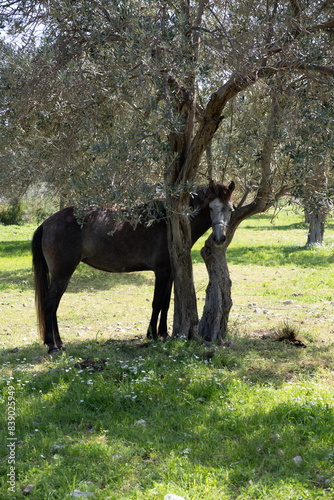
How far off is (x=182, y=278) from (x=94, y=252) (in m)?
1.70

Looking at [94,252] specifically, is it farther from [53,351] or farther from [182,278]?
[53,351]

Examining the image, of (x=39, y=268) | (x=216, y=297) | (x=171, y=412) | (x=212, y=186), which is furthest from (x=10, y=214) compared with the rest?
(x=171, y=412)

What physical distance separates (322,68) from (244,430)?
4.77 m

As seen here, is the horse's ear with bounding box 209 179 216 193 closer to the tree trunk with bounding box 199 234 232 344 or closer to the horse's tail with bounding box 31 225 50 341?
the tree trunk with bounding box 199 234 232 344

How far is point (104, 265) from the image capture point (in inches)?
324

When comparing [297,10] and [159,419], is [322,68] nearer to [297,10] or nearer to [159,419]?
[297,10]

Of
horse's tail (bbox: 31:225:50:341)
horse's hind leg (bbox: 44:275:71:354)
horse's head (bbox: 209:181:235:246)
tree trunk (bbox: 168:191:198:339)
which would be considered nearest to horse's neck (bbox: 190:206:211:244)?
tree trunk (bbox: 168:191:198:339)

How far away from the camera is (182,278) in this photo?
297 inches

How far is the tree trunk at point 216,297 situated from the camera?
25.1 ft

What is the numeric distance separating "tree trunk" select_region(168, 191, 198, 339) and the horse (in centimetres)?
45

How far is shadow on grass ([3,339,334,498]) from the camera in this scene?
12.5ft

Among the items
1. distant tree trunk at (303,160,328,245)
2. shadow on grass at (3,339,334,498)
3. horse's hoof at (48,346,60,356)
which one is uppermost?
distant tree trunk at (303,160,328,245)

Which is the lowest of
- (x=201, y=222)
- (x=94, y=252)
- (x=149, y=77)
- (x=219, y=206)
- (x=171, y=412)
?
(x=171, y=412)

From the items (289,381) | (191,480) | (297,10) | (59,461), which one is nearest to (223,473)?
(191,480)
